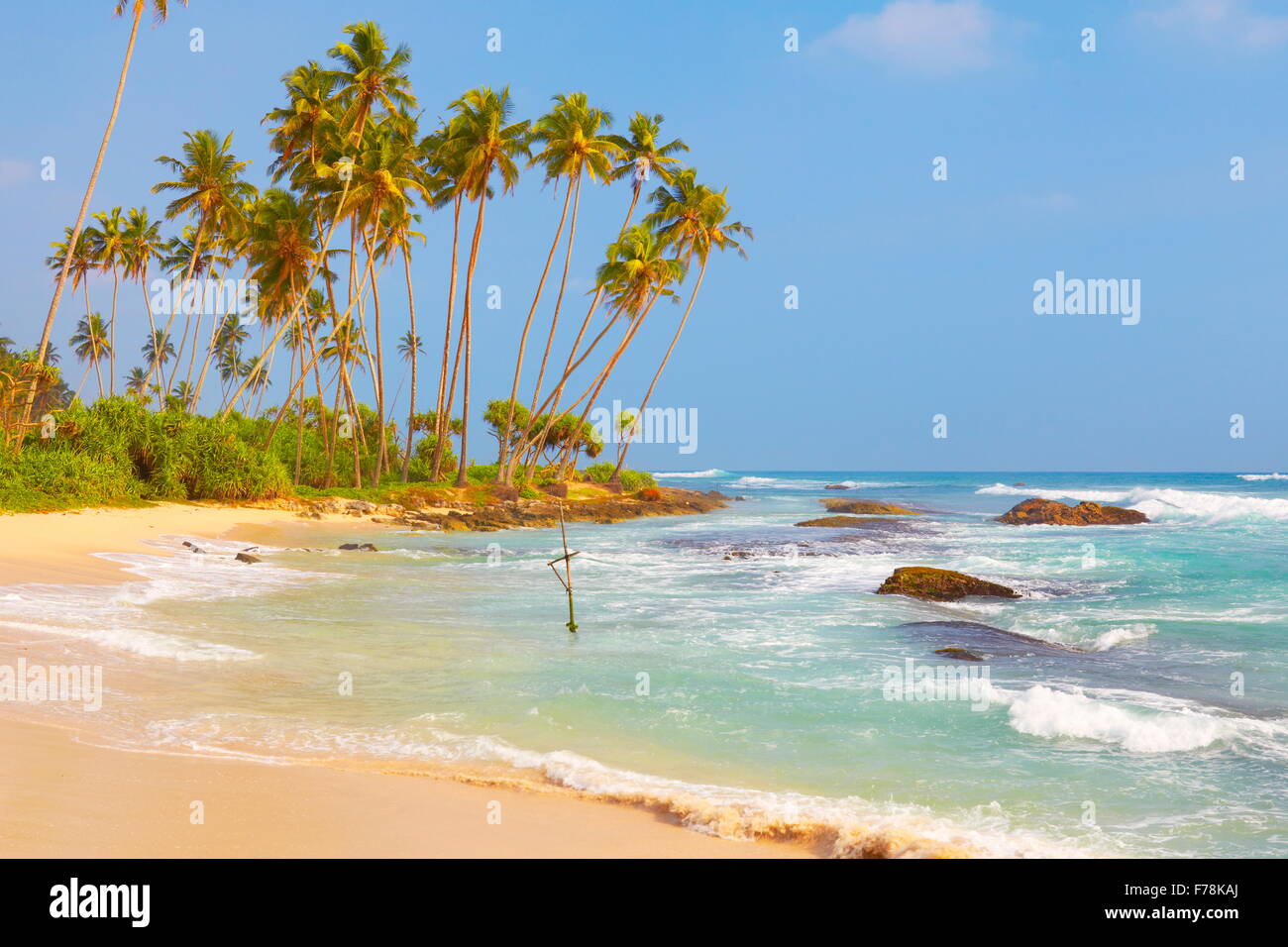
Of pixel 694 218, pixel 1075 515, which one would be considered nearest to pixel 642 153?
pixel 694 218

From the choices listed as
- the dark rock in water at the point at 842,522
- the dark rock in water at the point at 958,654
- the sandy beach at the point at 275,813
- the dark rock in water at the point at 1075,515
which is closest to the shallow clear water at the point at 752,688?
the dark rock in water at the point at 958,654

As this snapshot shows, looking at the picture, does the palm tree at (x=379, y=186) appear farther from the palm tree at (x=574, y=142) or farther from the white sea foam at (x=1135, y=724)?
the white sea foam at (x=1135, y=724)

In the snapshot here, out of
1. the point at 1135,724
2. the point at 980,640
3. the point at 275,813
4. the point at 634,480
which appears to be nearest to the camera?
the point at 275,813

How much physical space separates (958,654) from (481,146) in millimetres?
30331

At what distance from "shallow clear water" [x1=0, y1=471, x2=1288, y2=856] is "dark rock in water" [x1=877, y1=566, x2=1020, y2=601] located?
457 mm

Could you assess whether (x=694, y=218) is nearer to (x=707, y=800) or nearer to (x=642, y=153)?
(x=642, y=153)

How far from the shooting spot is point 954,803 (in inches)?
213

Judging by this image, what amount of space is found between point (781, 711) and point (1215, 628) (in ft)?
27.5

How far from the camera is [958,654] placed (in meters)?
10.3

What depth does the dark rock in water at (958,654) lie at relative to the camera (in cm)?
1011

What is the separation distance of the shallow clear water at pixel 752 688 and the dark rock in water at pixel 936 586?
0.46 meters

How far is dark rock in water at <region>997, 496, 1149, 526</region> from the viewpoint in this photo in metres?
32.8

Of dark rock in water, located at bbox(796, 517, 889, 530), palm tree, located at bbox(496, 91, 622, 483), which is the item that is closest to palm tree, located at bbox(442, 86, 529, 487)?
palm tree, located at bbox(496, 91, 622, 483)
